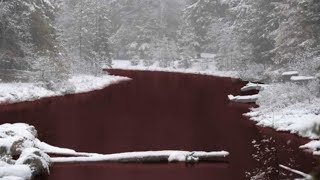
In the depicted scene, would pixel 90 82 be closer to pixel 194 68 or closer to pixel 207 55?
pixel 194 68

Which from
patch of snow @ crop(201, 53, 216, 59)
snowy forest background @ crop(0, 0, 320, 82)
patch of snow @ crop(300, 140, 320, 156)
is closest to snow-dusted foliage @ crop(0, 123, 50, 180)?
patch of snow @ crop(300, 140, 320, 156)

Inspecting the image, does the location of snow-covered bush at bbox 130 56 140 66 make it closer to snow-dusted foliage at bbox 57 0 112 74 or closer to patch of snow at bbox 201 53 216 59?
patch of snow at bbox 201 53 216 59

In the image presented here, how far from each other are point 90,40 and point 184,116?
1004 inches

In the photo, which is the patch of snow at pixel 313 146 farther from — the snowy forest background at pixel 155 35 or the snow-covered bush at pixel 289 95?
the snowy forest background at pixel 155 35

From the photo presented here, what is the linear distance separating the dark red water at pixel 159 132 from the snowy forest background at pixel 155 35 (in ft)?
16.0

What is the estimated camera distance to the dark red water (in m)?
13.8

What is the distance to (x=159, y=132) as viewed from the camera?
63.6ft

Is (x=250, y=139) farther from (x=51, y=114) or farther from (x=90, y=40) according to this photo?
(x=90, y=40)

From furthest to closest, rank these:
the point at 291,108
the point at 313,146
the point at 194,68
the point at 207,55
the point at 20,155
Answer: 1. the point at 207,55
2. the point at 194,68
3. the point at 291,108
4. the point at 313,146
5. the point at 20,155

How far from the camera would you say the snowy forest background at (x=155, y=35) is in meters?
30.0

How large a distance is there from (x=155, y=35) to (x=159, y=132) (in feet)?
159

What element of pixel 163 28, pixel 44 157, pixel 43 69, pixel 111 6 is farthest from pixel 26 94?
pixel 111 6

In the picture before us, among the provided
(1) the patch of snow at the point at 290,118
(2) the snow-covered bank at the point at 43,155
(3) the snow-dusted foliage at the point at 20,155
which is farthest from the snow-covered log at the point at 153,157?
(1) the patch of snow at the point at 290,118

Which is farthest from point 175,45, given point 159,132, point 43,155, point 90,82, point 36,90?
point 43,155
